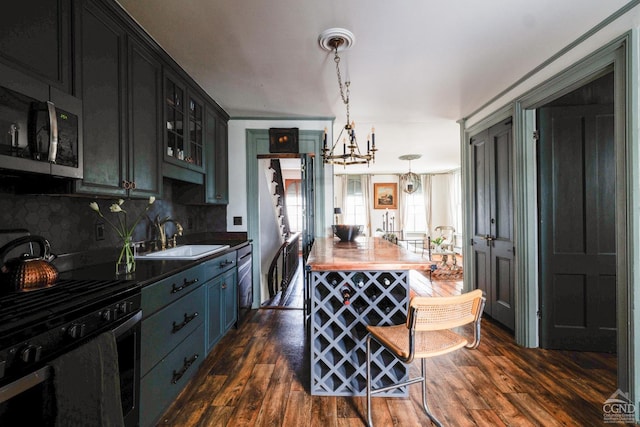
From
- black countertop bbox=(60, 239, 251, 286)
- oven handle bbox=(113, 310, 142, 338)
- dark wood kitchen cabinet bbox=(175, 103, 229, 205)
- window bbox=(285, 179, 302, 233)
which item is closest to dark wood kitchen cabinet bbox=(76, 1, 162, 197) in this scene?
black countertop bbox=(60, 239, 251, 286)

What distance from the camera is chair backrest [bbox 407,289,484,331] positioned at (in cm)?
135

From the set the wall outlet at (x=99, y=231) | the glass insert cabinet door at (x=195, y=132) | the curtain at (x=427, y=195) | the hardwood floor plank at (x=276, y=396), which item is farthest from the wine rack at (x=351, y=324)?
the curtain at (x=427, y=195)

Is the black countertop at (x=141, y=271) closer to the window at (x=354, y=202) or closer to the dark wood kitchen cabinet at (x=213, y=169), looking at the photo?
the dark wood kitchen cabinet at (x=213, y=169)

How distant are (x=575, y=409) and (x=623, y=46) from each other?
7.81 ft

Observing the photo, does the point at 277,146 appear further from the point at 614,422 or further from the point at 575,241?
the point at 614,422

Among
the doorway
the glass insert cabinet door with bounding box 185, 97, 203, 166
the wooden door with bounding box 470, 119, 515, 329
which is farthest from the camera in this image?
the wooden door with bounding box 470, 119, 515, 329

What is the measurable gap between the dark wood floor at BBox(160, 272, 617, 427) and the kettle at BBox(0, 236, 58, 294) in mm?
1139

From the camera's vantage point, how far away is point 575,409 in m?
1.88

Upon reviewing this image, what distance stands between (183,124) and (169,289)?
1.64 metres

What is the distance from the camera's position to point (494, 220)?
3275 mm

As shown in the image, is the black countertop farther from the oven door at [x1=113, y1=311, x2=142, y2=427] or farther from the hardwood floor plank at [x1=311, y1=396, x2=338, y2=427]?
the hardwood floor plank at [x1=311, y1=396, x2=338, y2=427]

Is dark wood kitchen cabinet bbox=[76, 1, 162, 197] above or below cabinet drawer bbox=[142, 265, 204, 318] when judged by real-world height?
above

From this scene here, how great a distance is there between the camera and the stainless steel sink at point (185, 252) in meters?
2.27

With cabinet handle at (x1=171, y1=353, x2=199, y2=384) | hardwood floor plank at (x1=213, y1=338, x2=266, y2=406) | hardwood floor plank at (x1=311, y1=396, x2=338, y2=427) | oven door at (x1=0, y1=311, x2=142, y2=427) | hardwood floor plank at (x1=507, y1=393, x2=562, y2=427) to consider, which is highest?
oven door at (x1=0, y1=311, x2=142, y2=427)
